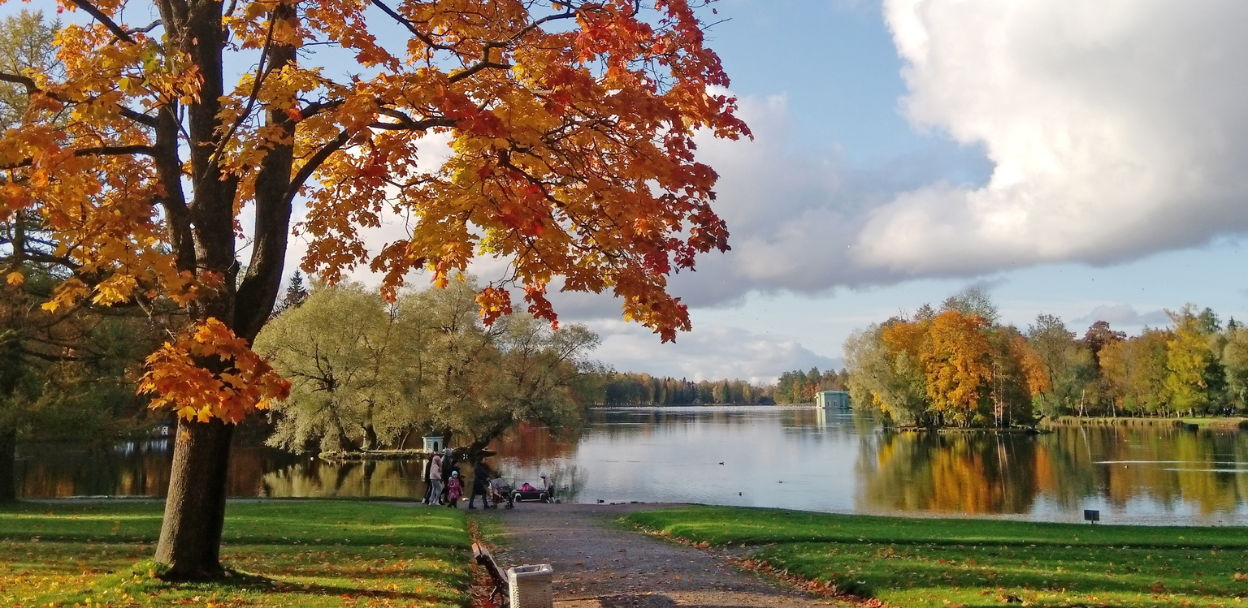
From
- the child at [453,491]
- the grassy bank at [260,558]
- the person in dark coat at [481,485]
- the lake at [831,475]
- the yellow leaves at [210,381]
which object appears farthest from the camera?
the lake at [831,475]

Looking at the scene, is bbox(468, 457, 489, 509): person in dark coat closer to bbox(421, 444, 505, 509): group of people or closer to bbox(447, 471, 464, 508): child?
bbox(421, 444, 505, 509): group of people

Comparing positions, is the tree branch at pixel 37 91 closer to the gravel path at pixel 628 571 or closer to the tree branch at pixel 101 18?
the tree branch at pixel 101 18

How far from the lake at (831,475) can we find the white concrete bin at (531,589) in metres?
21.0

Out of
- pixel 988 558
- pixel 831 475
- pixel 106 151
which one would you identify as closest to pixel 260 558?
pixel 106 151

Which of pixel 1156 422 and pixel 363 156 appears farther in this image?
pixel 1156 422

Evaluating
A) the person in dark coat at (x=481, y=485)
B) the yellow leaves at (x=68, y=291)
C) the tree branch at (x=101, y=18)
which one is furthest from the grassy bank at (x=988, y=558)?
the tree branch at (x=101, y=18)

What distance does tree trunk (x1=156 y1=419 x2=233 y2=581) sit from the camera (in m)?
9.07

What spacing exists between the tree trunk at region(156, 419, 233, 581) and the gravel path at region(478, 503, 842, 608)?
3.88 m

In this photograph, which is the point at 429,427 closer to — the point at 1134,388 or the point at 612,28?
the point at 612,28

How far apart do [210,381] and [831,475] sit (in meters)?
36.0

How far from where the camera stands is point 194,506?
9.12 meters

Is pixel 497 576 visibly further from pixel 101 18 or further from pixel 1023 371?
pixel 1023 371

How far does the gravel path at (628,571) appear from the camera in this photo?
32.1 feet

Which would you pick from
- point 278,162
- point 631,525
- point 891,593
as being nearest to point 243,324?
point 278,162
